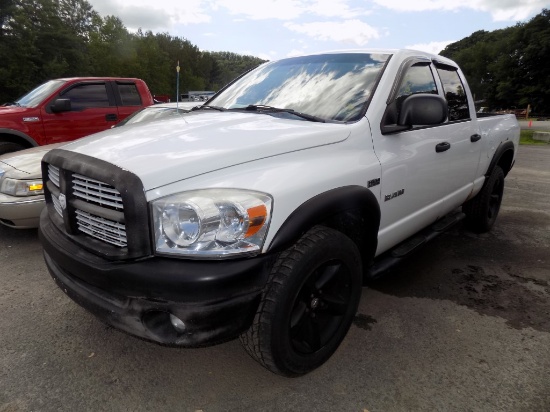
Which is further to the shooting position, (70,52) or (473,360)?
(70,52)

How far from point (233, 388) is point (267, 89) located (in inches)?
80.5

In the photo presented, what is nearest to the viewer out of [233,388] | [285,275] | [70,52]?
[285,275]

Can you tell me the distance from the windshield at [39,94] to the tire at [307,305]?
6.18 metres

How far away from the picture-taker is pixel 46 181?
247 centimetres

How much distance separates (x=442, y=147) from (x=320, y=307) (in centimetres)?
168

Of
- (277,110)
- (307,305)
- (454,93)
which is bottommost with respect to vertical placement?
(307,305)

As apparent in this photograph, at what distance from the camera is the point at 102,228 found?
6.28 feet

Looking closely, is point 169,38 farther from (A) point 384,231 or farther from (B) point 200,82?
(A) point 384,231

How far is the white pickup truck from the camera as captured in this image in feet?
5.58

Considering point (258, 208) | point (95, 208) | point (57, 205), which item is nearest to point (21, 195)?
point (57, 205)

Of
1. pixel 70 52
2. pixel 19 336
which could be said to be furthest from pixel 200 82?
pixel 19 336

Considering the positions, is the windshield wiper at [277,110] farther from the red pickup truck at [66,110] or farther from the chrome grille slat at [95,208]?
the red pickup truck at [66,110]

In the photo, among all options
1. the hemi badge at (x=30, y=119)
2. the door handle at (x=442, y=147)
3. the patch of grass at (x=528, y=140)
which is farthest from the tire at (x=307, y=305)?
the patch of grass at (x=528, y=140)

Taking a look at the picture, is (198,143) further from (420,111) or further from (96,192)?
(420,111)
